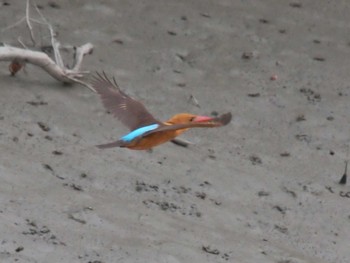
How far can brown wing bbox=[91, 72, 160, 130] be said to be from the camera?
492 cm

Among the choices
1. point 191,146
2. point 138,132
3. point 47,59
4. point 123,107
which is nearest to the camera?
point 138,132

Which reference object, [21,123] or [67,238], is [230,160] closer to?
[21,123]

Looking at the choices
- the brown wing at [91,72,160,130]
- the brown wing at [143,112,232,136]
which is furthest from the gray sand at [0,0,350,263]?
the brown wing at [143,112,232,136]

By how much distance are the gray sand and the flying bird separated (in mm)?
766

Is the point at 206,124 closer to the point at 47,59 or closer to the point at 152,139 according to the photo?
the point at 152,139

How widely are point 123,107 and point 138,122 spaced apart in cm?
15

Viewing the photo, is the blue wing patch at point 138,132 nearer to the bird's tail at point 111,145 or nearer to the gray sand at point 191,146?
the bird's tail at point 111,145

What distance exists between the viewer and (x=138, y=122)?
16.1 ft

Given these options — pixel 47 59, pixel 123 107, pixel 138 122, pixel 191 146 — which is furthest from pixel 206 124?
pixel 47 59

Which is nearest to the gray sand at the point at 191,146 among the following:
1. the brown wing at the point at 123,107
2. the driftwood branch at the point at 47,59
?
the driftwood branch at the point at 47,59

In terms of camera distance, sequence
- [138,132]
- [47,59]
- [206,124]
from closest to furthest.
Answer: [206,124], [138,132], [47,59]

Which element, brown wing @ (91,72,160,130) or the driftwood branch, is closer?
brown wing @ (91,72,160,130)

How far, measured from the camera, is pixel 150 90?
7793 mm

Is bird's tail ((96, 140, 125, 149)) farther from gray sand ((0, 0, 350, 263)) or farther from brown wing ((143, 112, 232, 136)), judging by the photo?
gray sand ((0, 0, 350, 263))
